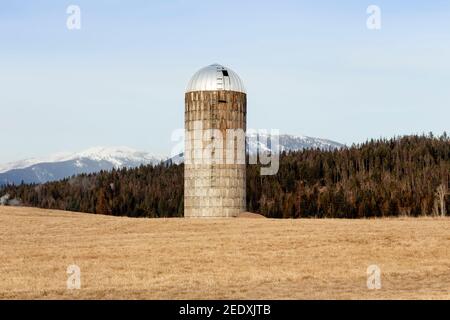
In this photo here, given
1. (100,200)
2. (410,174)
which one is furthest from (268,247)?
(410,174)

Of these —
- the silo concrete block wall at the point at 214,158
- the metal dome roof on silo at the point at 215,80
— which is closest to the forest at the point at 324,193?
the silo concrete block wall at the point at 214,158

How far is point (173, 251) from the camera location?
133 feet

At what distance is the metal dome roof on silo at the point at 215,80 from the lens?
6938 cm

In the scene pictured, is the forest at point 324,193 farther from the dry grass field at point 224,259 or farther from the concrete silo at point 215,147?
the dry grass field at point 224,259

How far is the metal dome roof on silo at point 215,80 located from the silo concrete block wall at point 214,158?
543mm

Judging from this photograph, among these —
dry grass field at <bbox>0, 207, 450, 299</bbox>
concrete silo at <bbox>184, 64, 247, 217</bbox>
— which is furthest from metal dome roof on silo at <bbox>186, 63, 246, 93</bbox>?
dry grass field at <bbox>0, 207, 450, 299</bbox>

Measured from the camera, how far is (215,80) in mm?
69562

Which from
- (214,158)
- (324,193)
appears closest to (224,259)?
(214,158)

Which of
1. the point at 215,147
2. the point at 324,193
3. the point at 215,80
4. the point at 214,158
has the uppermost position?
the point at 215,80

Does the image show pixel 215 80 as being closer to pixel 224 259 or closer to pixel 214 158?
pixel 214 158

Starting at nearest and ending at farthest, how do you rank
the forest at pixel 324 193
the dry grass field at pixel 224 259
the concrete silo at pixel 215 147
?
the dry grass field at pixel 224 259 < the concrete silo at pixel 215 147 < the forest at pixel 324 193

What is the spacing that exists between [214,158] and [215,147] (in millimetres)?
1051

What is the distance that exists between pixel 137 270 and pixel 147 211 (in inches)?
5068
